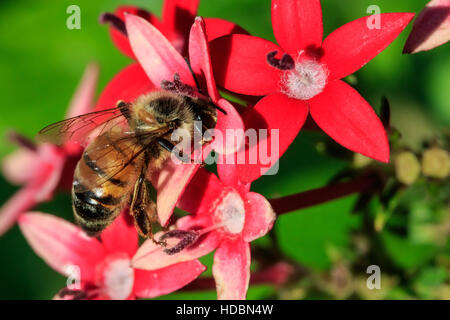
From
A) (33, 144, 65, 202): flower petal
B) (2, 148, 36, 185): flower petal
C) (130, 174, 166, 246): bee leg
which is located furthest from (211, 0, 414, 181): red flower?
(2, 148, 36, 185): flower petal

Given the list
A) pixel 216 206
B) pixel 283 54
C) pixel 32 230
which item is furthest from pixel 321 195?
pixel 32 230

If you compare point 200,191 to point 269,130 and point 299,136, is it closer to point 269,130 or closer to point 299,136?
point 269,130

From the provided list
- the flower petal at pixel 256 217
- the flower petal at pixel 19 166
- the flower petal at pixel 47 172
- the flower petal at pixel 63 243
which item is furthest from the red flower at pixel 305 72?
the flower petal at pixel 19 166

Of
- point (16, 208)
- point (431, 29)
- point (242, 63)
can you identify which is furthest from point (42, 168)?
point (431, 29)

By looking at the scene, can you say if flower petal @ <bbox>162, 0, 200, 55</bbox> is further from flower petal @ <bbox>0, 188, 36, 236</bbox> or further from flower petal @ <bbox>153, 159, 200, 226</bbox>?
flower petal @ <bbox>0, 188, 36, 236</bbox>

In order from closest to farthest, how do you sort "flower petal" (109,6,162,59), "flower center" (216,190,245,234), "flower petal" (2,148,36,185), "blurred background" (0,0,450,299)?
"flower center" (216,190,245,234)
"flower petal" (109,6,162,59)
"blurred background" (0,0,450,299)
"flower petal" (2,148,36,185)
